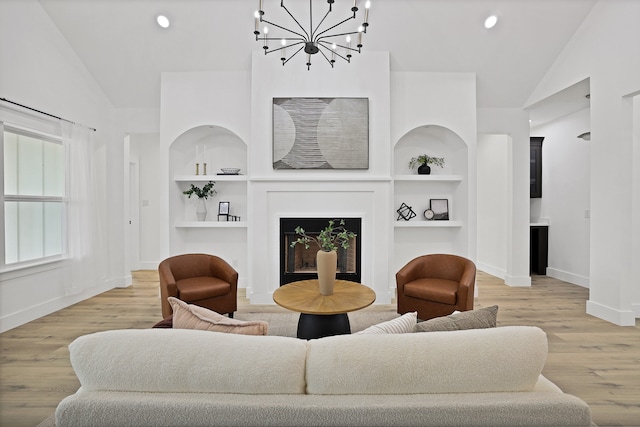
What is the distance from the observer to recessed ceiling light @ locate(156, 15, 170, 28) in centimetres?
398

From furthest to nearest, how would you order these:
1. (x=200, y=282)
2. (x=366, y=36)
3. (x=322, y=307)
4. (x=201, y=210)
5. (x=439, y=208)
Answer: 1. (x=439, y=208)
2. (x=201, y=210)
3. (x=366, y=36)
4. (x=200, y=282)
5. (x=322, y=307)

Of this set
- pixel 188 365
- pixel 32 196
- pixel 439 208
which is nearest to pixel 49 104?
pixel 32 196

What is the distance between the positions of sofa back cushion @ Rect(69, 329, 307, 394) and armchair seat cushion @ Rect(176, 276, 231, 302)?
83.5 inches

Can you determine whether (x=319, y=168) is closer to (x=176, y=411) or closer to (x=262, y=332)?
(x=262, y=332)

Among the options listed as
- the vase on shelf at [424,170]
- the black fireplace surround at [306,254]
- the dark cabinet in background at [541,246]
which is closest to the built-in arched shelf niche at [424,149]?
the vase on shelf at [424,170]

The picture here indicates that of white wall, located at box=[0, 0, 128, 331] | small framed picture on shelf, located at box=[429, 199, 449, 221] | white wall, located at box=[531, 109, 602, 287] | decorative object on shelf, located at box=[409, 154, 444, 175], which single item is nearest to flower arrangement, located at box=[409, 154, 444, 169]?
decorative object on shelf, located at box=[409, 154, 444, 175]

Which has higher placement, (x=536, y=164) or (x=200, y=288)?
(x=536, y=164)

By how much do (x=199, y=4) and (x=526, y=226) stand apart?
5488 millimetres

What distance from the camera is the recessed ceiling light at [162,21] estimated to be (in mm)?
3980

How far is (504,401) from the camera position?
1.06 metres

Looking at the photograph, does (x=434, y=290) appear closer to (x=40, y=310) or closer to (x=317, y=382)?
(x=317, y=382)

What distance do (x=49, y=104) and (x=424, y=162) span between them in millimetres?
4830

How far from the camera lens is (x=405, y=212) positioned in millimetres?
4914

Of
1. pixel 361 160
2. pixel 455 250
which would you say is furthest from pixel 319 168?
pixel 455 250
